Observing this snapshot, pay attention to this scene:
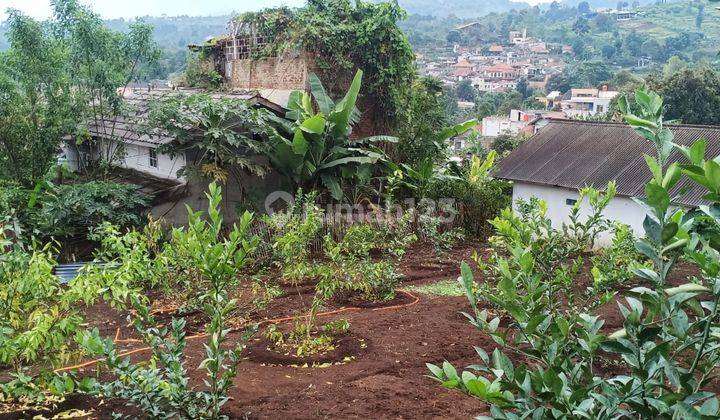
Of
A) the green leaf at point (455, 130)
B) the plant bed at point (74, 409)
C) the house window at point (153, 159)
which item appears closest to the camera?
the plant bed at point (74, 409)

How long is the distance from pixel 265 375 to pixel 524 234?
2.33 metres

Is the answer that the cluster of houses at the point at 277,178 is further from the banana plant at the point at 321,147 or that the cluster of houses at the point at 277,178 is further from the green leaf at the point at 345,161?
the green leaf at the point at 345,161

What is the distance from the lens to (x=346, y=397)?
425 cm

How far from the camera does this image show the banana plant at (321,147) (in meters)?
10.2

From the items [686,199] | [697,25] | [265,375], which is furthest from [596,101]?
[697,25]

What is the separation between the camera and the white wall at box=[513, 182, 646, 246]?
12.0m

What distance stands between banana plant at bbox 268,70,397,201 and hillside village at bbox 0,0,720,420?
5cm

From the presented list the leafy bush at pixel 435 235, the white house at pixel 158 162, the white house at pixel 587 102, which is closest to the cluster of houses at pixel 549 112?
the white house at pixel 587 102

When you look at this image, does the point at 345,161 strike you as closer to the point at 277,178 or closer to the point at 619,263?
the point at 277,178

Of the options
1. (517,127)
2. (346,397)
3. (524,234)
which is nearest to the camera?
(524,234)

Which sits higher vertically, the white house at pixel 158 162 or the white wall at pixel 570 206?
the white house at pixel 158 162

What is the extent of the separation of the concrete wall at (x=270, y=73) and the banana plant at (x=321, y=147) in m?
1.25

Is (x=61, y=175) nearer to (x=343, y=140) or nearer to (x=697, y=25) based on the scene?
(x=343, y=140)

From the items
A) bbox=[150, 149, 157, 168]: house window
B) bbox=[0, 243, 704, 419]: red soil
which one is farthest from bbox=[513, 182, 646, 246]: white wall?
bbox=[150, 149, 157, 168]: house window
